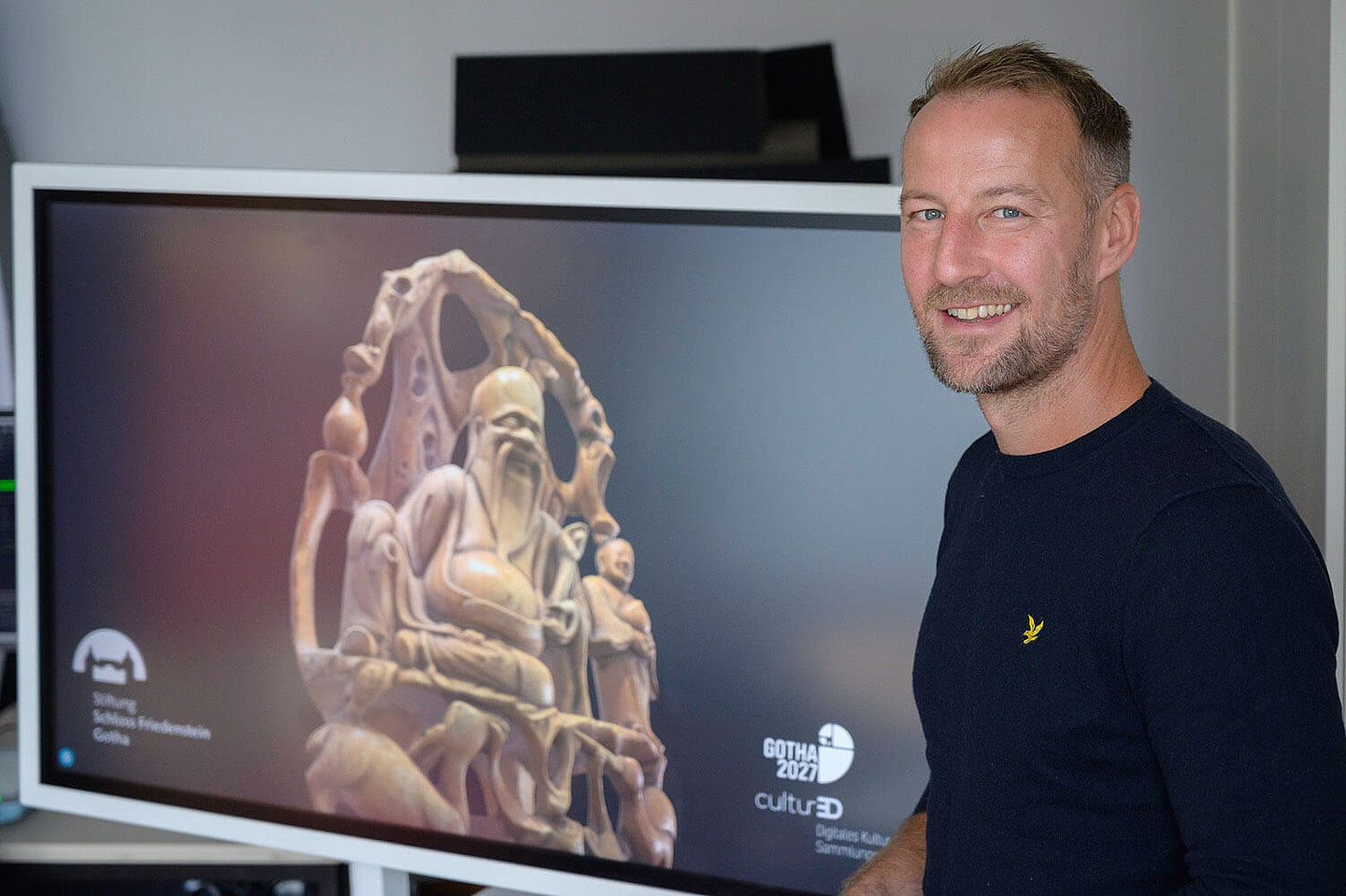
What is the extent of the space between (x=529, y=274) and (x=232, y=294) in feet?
1.42

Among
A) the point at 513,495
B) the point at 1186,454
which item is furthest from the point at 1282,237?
the point at 513,495

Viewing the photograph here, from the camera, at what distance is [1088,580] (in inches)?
38.3

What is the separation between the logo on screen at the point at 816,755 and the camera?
1.51m

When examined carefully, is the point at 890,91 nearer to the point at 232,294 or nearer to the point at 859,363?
the point at 859,363

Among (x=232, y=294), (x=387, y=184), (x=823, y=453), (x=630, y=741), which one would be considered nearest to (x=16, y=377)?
(x=232, y=294)

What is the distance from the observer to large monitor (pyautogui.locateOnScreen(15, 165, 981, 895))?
151cm

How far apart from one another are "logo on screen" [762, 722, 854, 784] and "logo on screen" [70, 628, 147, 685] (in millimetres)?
907

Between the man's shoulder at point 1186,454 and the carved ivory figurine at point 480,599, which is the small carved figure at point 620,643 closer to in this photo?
the carved ivory figurine at point 480,599

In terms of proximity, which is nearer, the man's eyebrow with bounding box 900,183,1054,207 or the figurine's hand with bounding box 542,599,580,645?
the man's eyebrow with bounding box 900,183,1054,207

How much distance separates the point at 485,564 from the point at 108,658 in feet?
2.01

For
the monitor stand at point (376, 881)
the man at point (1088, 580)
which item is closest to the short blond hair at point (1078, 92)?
the man at point (1088, 580)

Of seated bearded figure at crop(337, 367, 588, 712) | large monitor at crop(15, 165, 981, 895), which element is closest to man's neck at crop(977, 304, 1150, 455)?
large monitor at crop(15, 165, 981, 895)

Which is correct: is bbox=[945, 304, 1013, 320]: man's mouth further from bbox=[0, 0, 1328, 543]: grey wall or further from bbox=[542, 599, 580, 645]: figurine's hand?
bbox=[0, 0, 1328, 543]: grey wall

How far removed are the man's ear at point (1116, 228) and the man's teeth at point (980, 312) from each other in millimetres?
84
